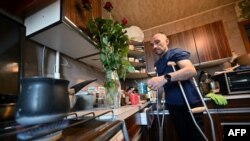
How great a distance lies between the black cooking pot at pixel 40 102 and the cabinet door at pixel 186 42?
2.34 metres

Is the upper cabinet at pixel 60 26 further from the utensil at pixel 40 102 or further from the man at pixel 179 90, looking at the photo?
the man at pixel 179 90

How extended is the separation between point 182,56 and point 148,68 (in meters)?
1.47

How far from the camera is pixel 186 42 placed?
2416 mm

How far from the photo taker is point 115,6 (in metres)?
2.28

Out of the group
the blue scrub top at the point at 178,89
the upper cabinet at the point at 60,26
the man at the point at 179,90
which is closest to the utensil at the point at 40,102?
the upper cabinet at the point at 60,26

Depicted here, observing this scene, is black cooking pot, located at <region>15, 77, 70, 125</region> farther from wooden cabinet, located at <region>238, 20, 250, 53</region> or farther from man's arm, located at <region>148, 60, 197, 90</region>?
wooden cabinet, located at <region>238, 20, 250, 53</region>

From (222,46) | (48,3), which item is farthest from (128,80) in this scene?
(48,3)

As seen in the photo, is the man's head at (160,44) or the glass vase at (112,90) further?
the man's head at (160,44)

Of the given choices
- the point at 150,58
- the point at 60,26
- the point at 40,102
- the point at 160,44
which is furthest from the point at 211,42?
the point at 40,102

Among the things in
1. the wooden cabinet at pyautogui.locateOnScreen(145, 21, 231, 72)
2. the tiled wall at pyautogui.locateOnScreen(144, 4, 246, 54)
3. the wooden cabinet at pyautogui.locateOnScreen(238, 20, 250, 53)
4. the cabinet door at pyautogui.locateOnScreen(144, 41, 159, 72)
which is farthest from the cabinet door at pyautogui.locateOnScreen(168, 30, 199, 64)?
the wooden cabinet at pyautogui.locateOnScreen(238, 20, 250, 53)

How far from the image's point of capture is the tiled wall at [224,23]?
7.91 feet

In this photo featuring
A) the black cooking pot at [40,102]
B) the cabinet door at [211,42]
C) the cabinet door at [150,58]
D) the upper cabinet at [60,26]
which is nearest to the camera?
the black cooking pot at [40,102]

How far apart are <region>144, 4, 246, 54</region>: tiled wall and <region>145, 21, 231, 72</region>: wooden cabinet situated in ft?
1.39

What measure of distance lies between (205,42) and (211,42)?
83mm
